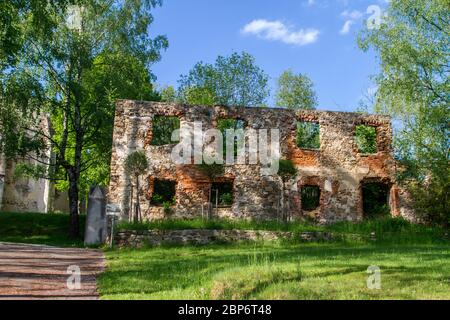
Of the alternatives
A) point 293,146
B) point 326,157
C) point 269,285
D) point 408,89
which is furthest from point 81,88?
point 269,285

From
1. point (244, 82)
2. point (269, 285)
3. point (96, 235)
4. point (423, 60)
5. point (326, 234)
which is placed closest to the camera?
point (269, 285)

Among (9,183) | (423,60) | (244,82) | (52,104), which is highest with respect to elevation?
(244,82)

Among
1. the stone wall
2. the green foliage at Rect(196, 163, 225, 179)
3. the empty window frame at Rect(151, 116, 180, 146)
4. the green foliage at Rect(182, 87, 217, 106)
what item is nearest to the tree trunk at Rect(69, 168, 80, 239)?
the stone wall

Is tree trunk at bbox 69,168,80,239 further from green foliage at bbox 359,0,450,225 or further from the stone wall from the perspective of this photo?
green foliage at bbox 359,0,450,225

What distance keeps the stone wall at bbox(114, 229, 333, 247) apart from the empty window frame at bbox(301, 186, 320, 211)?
6.78m

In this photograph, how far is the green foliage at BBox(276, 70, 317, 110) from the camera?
135 feet

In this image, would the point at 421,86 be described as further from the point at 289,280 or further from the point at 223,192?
the point at 289,280

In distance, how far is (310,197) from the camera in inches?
953

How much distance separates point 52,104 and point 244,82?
2033 cm

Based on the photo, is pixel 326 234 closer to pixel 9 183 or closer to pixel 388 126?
pixel 388 126

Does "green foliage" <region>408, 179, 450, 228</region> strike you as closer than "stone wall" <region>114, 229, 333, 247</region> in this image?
No

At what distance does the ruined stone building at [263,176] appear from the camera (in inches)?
812
